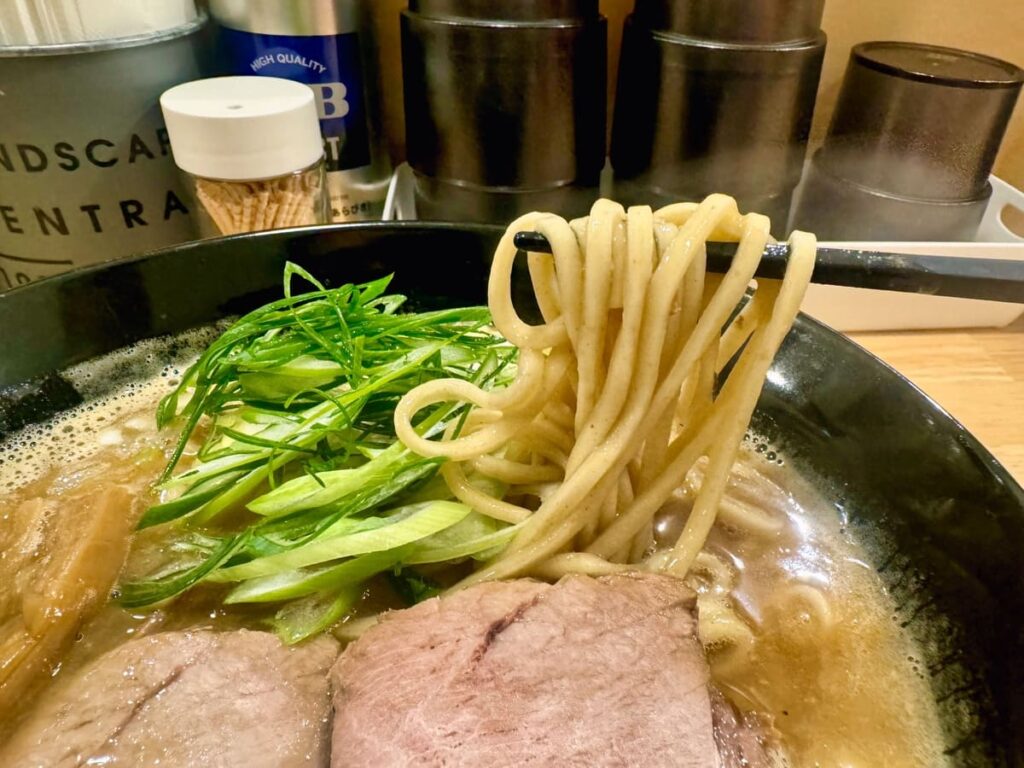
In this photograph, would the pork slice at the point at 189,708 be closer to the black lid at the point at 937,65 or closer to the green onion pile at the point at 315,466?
the green onion pile at the point at 315,466

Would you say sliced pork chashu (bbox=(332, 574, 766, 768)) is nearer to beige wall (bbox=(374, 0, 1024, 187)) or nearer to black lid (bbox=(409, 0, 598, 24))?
black lid (bbox=(409, 0, 598, 24))

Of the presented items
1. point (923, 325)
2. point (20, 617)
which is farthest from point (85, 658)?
point (923, 325)

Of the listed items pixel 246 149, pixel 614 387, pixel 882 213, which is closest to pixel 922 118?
pixel 882 213

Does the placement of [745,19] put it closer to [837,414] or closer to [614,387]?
[837,414]

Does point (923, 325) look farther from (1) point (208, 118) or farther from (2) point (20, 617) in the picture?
(2) point (20, 617)

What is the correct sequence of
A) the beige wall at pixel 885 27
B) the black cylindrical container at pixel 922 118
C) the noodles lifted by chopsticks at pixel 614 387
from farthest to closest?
the beige wall at pixel 885 27, the black cylindrical container at pixel 922 118, the noodles lifted by chopsticks at pixel 614 387

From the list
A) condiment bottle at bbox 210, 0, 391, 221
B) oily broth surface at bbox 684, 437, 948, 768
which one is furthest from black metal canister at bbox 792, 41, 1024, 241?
condiment bottle at bbox 210, 0, 391, 221

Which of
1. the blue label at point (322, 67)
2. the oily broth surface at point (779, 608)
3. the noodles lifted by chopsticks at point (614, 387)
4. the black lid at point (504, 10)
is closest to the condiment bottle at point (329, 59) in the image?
the blue label at point (322, 67)
